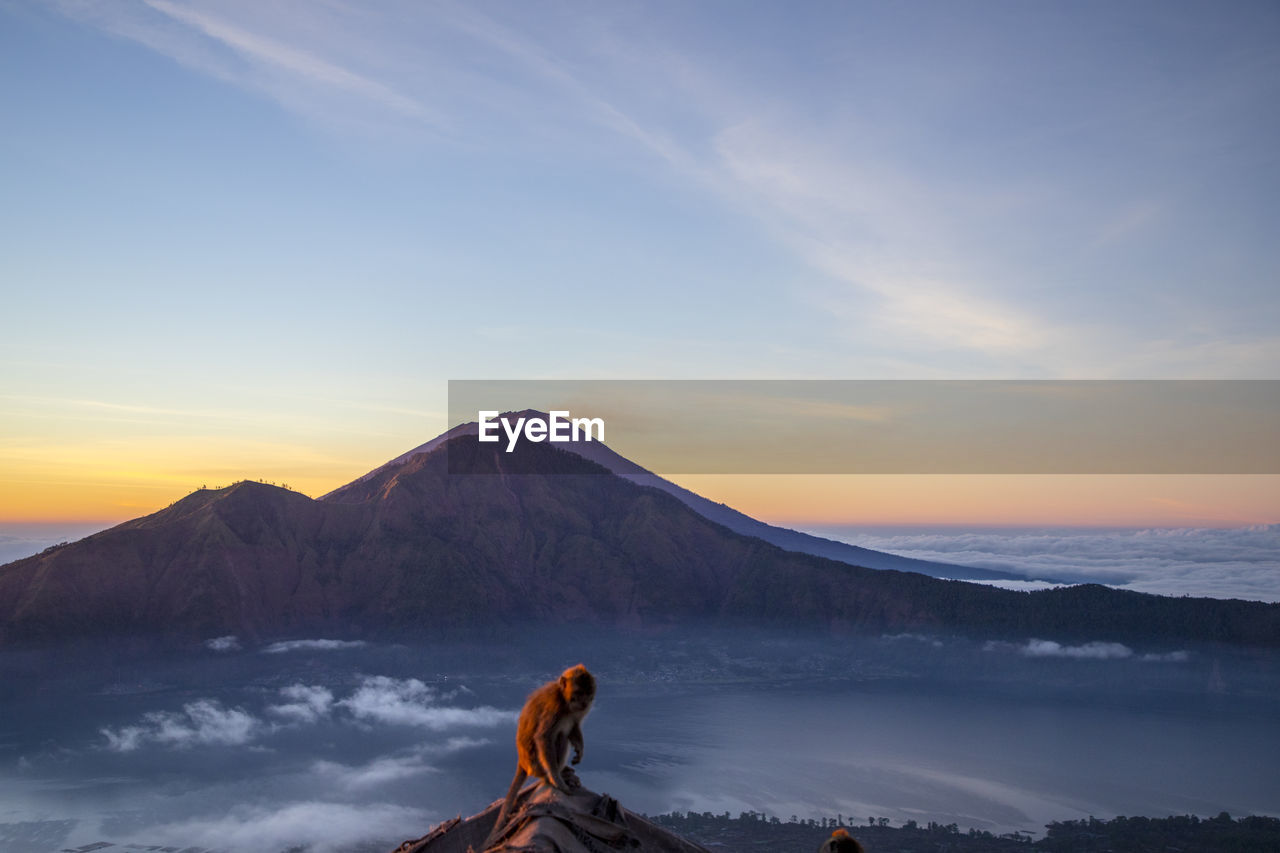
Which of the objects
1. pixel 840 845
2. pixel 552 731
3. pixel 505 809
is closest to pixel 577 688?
pixel 552 731

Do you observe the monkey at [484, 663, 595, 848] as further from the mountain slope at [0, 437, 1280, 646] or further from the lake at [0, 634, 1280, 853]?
the mountain slope at [0, 437, 1280, 646]

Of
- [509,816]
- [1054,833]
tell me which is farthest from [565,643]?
[509,816]

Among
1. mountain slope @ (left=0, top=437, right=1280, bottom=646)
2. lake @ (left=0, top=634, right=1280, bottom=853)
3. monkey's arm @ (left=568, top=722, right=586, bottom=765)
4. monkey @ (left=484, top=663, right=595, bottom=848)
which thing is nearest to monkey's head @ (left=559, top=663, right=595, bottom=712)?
monkey @ (left=484, top=663, right=595, bottom=848)

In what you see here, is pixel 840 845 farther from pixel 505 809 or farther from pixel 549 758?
pixel 505 809

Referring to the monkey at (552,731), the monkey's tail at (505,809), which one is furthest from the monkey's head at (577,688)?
the monkey's tail at (505,809)

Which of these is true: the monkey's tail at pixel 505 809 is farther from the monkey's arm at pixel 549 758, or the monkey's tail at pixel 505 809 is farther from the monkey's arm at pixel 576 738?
the monkey's arm at pixel 576 738
